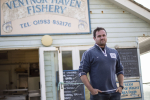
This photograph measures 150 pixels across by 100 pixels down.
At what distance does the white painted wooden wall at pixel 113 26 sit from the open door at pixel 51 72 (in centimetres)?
32

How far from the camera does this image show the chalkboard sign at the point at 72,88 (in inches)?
224

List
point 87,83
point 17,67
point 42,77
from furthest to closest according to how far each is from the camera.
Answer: point 17,67 → point 42,77 → point 87,83

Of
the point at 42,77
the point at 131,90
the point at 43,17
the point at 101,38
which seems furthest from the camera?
the point at 131,90

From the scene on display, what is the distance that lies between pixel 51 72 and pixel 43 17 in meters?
1.57

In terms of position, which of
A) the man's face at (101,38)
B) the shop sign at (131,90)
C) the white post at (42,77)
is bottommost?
Answer: the shop sign at (131,90)

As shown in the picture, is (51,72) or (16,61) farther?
(16,61)

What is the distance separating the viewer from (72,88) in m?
5.71

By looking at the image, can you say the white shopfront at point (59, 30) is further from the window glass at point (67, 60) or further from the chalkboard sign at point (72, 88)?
the chalkboard sign at point (72, 88)

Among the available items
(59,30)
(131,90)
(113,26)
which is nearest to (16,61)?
(59,30)

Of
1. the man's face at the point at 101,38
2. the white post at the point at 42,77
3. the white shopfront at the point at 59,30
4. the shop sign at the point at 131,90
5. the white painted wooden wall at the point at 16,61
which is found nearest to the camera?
the man's face at the point at 101,38

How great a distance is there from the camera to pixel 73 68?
5.82 m

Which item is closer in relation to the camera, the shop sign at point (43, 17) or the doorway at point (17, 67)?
the shop sign at point (43, 17)

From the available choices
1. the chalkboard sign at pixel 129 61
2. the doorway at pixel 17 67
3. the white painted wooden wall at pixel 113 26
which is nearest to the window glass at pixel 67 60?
the white painted wooden wall at pixel 113 26

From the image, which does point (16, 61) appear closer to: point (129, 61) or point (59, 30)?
point (59, 30)
